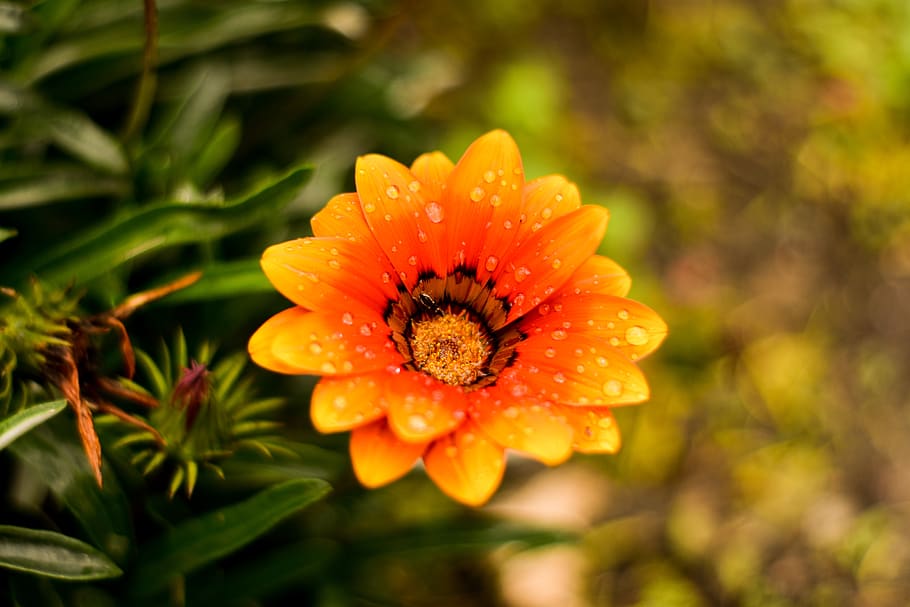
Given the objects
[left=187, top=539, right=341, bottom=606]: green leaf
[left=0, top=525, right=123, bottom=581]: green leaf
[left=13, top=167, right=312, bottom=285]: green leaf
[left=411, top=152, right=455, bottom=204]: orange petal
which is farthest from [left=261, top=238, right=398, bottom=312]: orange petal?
[left=187, top=539, right=341, bottom=606]: green leaf

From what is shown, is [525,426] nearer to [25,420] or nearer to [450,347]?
[450,347]

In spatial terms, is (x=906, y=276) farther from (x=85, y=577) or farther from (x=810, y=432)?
(x=85, y=577)

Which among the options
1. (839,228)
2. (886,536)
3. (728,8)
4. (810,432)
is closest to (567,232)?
(810,432)

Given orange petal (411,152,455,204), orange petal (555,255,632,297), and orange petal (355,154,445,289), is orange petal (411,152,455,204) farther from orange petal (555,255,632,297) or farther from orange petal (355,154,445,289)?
orange petal (555,255,632,297)

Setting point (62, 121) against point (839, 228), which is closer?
point (62, 121)

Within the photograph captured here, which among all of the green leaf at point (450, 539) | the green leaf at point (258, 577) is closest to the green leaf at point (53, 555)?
the green leaf at point (258, 577)

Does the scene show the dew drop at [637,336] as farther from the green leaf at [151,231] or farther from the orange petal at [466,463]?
the green leaf at [151,231]

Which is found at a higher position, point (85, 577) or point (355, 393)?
point (355, 393)

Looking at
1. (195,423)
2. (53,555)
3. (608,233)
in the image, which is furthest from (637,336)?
(608,233)
